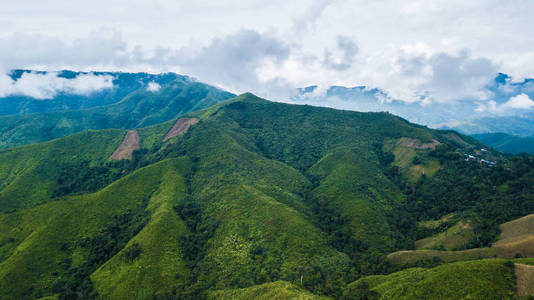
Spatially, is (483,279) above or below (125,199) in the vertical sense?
above

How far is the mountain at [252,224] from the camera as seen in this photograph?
84375 mm

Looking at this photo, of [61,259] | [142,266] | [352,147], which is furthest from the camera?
[352,147]

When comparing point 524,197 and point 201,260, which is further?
point 524,197

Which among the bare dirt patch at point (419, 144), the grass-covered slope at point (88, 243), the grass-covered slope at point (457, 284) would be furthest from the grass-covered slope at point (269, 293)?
the bare dirt patch at point (419, 144)

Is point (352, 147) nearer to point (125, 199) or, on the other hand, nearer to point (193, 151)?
point (193, 151)

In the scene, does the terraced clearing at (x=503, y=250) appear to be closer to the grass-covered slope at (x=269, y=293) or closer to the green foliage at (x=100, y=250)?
the grass-covered slope at (x=269, y=293)

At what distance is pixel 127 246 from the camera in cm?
10231

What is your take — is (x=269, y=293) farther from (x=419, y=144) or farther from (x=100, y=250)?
(x=419, y=144)

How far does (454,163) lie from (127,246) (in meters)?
179

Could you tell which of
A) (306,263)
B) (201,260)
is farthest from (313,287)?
(201,260)

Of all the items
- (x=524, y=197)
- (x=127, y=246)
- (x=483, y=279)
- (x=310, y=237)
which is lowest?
(x=127, y=246)

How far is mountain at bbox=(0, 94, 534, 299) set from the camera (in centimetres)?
8438

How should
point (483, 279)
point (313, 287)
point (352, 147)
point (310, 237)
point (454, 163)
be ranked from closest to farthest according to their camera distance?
1. point (483, 279)
2. point (313, 287)
3. point (310, 237)
4. point (454, 163)
5. point (352, 147)

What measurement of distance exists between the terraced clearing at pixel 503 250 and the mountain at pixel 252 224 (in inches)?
155
